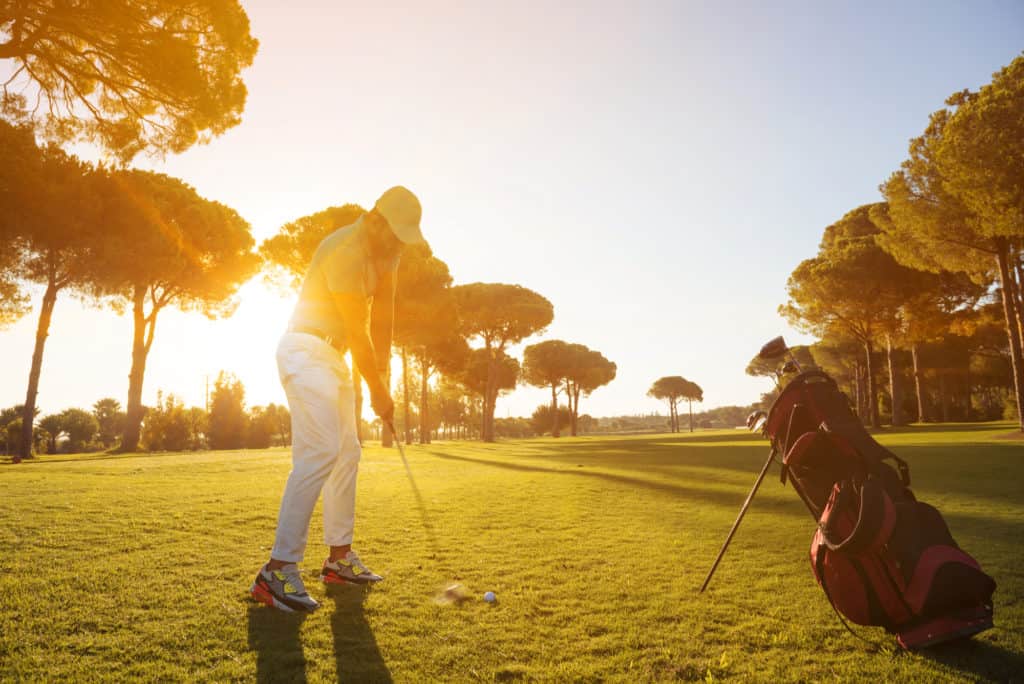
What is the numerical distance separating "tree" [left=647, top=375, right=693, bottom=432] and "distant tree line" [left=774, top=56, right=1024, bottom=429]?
54.4 m

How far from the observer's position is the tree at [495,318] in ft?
163

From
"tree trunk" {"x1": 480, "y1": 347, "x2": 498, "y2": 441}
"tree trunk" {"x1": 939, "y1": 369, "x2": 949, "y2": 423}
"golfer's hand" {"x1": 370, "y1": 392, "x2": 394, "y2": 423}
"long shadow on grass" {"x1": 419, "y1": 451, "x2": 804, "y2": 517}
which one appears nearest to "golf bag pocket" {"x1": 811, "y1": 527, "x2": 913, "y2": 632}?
"golfer's hand" {"x1": 370, "y1": 392, "x2": 394, "y2": 423}

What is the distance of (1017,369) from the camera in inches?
850

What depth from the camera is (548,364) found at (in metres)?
72.8

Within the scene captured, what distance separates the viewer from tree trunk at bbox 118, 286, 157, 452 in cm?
2667

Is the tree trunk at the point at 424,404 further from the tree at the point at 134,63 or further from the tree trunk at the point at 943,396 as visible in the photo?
the tree trunk at the point at 943,396

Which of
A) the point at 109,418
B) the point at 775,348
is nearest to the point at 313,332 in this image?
the point at 775,348

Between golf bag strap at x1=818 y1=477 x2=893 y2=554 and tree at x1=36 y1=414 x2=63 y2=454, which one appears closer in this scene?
golf bag strap at x1=818 y1=477 x2=893 y2=554

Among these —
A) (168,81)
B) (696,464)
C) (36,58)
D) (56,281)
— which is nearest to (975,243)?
(696,464)

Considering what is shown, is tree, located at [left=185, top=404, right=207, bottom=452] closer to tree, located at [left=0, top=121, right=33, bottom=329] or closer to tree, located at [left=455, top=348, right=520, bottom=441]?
tree, located at [left=455, top=348, right=520, bottom=441]

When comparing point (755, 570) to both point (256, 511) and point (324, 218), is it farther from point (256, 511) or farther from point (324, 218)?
point (324, 218)

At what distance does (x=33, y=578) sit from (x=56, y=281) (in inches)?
1020

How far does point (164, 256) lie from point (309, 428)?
27.0 metres

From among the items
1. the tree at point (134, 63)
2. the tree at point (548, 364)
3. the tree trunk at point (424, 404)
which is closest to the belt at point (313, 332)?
the tree at point (134, 63)
